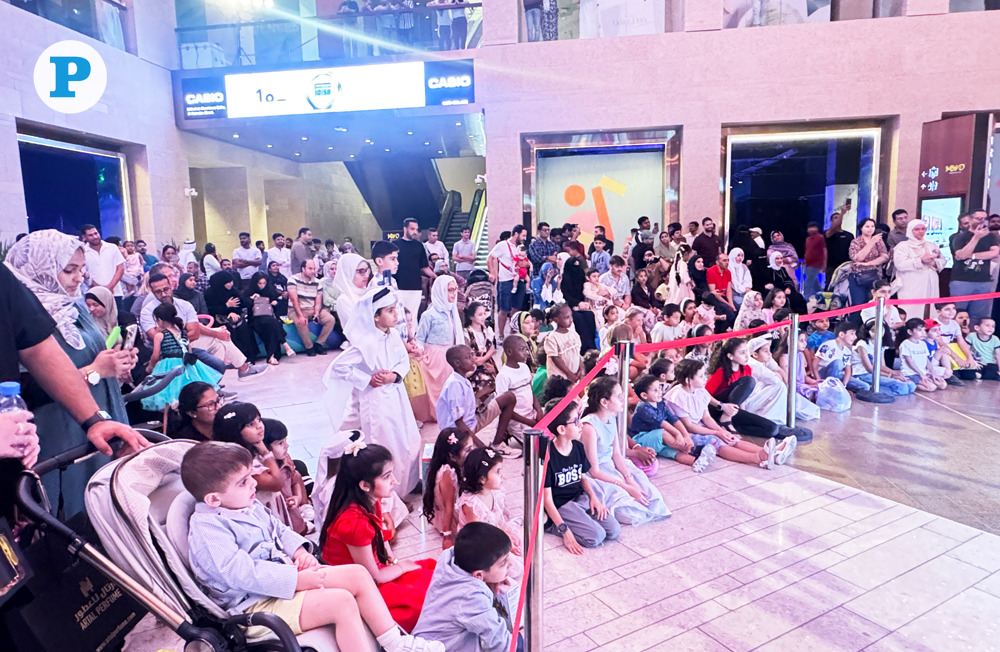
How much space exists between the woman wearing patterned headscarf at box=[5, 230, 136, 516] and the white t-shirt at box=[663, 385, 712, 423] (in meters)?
3.88

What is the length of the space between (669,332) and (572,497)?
138 inches

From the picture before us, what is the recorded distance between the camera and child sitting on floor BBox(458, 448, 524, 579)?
3.30m

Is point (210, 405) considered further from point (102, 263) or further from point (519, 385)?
point (102, 263)

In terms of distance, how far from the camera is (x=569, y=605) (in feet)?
10.3

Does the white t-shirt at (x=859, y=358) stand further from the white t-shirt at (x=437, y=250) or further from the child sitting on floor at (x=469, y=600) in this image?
the white t-shirt at (x=437, y=250)

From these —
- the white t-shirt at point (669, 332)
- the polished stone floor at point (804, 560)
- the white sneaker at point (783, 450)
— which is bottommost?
the polished stone floor at point (804, 560)

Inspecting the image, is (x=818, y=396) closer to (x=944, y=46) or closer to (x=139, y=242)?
(x=944, y=46)

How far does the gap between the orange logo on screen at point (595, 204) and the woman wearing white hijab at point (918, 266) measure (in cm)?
569

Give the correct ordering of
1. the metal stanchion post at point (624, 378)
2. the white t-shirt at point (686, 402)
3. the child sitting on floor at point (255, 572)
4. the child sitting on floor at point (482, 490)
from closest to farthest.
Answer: the child sitting on floor at point (255, 572), the child sitting on floor at point (482, 490), the metal stanchion post at point (624, 378), the white t-shirt at point (686, 402)

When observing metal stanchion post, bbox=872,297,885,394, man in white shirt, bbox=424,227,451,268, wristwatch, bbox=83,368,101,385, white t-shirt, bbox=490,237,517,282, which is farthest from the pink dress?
man in white shirt, bbox=424,227,451,268

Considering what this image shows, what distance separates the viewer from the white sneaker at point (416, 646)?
2.31m

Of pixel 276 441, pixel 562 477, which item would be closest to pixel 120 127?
pixel 276 441

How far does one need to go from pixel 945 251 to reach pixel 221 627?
12.5m

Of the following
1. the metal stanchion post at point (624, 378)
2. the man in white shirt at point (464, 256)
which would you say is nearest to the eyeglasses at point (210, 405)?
the metal stanchion post at point (624, 378)
